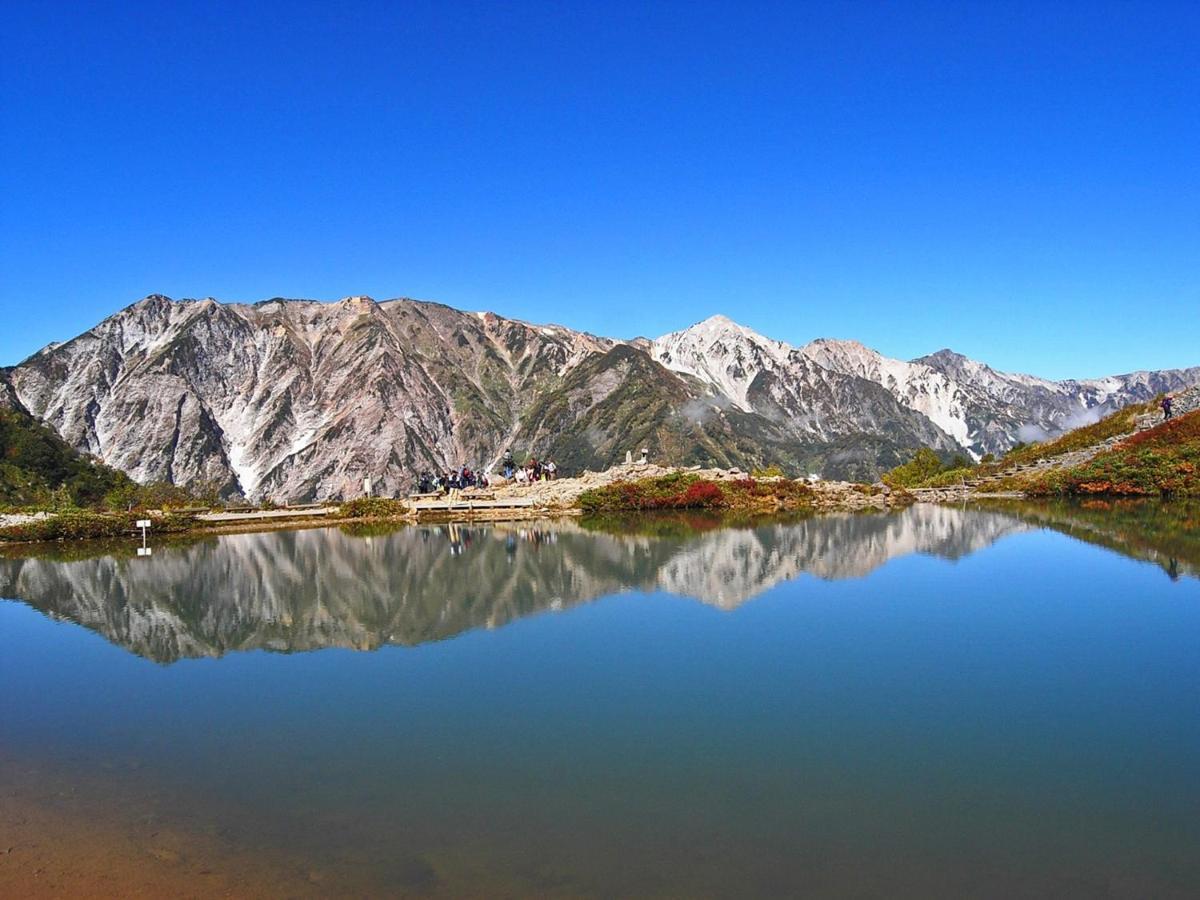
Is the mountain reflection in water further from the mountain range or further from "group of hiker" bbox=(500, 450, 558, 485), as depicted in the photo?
the mountain range

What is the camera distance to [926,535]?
39.3m

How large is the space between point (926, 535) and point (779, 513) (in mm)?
15919

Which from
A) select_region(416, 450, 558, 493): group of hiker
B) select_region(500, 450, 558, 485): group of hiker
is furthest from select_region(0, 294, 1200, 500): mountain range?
select_region(416, 450, 558, 493): group of hiker

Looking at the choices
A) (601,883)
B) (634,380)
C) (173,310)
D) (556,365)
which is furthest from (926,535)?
(173,310)

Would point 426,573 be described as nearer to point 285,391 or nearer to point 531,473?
point 531,473

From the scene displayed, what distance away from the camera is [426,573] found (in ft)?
103

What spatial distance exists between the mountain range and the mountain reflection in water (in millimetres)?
80031

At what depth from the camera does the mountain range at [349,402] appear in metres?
139

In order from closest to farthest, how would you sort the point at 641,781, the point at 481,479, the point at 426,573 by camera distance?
the point at 641,781
the point at 426,573
the point at 481,479

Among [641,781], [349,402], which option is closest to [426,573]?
[641,781]

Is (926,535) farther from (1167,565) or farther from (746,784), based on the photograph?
(746,784)

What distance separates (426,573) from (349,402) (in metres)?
125

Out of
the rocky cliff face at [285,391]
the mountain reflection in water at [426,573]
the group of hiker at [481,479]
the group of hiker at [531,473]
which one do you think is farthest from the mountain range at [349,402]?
the mountain reflection in water at [426,573]

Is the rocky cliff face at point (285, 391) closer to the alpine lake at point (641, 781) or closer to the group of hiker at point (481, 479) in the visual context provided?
the group of hiker at point (481, 479)
